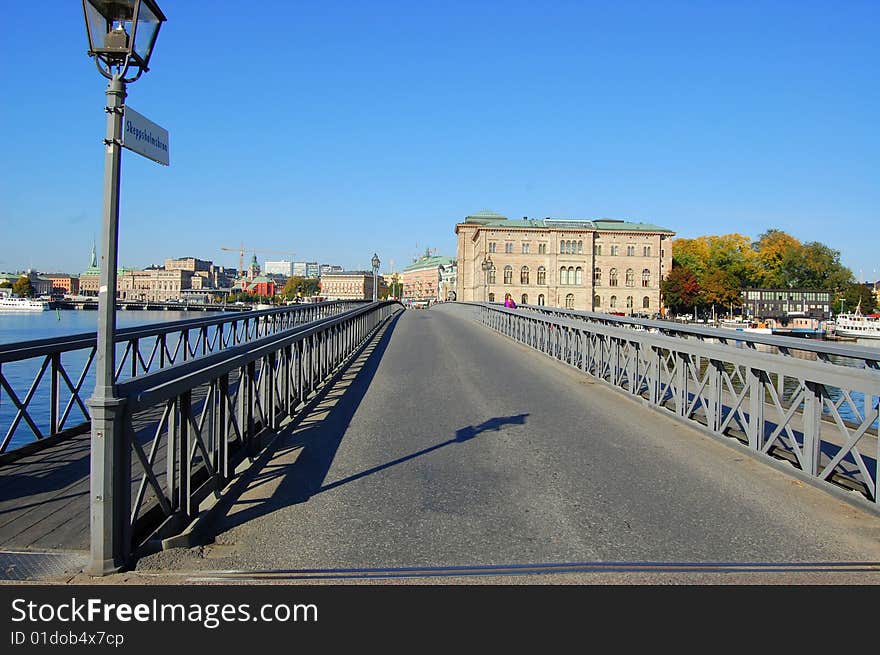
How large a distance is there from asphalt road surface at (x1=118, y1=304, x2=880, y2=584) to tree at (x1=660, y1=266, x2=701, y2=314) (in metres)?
107

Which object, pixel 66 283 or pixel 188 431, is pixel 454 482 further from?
pixel 66 283

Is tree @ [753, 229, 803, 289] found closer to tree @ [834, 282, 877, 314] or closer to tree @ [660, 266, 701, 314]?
tree @ [834, 282, 877, 314]

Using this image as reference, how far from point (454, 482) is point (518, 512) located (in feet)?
3.48

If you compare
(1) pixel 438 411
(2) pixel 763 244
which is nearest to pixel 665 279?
(2) pixel 763 244

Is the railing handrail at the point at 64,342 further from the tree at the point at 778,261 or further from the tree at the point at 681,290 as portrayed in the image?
the tree at the point at 778,261

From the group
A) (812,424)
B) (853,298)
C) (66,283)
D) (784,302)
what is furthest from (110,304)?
(66,283)

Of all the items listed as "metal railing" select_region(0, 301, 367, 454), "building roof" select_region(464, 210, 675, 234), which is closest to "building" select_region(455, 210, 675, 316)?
"building roof" select_region(464, 210, 675, 234)

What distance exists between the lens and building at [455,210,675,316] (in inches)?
4678

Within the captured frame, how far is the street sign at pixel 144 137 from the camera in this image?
455cm

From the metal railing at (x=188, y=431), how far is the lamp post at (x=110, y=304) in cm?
2

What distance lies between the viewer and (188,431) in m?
5.44

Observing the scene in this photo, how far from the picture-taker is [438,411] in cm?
1092

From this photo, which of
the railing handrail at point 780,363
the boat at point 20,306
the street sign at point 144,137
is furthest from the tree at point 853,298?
the street sign at point 144,137
